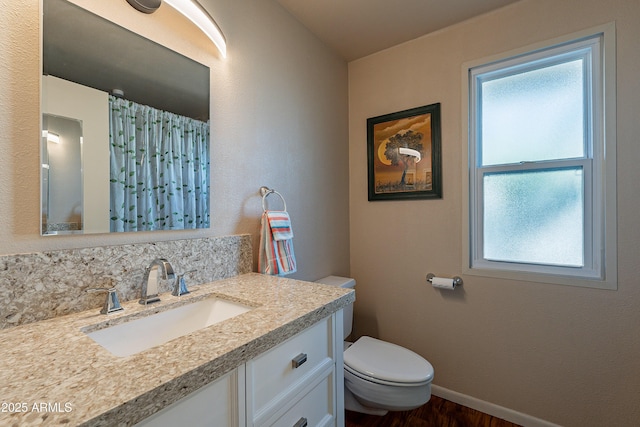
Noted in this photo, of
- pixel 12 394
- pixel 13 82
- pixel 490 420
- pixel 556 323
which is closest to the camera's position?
pixel 12 394

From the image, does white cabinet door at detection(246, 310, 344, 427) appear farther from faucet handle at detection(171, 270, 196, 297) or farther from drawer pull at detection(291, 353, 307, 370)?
faucet handle at detection(171, 270, 196, 297)

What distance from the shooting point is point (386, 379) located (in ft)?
4.30

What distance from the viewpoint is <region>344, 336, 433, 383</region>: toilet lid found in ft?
4.33

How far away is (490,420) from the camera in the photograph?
159 centimetres

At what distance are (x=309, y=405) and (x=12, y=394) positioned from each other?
71 centimetres

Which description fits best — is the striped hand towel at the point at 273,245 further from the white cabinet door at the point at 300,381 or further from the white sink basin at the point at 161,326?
the white cabinet door at the point at 300,381

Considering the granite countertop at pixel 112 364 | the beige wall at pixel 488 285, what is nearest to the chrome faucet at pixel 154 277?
the granite countertop at pixel 112 364

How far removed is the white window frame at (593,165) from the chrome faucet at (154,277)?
1.68m

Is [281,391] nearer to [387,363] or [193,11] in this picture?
[387,363]

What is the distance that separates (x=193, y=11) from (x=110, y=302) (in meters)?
1.07

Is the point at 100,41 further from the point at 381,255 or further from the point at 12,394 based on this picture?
the point at 381,255

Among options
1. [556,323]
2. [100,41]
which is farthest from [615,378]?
[100,41]

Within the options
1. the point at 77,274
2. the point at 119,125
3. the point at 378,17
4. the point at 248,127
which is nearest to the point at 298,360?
the point at 77,274

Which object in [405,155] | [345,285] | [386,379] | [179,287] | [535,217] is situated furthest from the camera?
[405,155]
